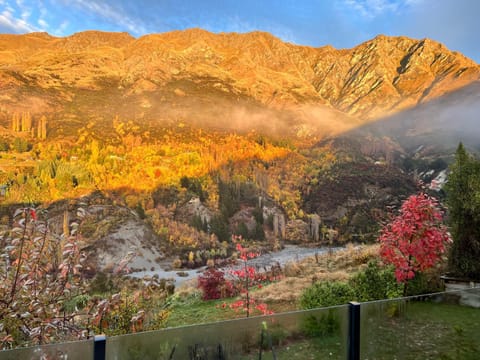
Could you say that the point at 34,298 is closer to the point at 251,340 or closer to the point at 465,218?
the point at 251,340

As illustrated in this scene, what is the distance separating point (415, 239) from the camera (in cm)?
636

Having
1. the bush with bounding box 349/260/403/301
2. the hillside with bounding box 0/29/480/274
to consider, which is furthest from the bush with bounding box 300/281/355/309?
the hillside with bounding box 0/29/480/274

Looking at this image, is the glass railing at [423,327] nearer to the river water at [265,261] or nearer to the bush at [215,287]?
the bush at [215,287]

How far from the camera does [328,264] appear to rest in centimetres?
1154

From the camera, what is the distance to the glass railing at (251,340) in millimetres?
1886

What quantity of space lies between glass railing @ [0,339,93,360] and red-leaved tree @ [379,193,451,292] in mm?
5570

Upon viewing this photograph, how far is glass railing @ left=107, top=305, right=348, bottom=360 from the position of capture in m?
1.89

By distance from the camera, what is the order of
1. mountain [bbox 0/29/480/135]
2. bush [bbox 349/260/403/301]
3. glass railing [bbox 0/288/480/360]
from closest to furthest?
1. glass railing [bbox 0/288/480/360]
2. bush [bbox 349/260/403/301]
3. mountain [bbox 0/29/480/135]

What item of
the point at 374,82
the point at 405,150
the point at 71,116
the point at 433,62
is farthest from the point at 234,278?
the point at 433,62

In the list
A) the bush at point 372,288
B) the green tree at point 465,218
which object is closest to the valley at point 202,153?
the green tree at point 465,218

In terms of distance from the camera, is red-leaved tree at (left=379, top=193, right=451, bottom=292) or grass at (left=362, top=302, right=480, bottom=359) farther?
red-leaved tree at (left=379, top=193, right=451, bottom=292)

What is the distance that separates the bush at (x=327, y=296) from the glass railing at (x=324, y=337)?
295cm

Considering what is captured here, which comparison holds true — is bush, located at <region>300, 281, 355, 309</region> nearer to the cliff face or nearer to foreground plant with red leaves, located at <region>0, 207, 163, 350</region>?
foreground plant with red leaves, located at <region>0, 207, 163, 350</region>

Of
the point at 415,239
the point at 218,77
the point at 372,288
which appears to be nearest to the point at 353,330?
the point at 372,288
